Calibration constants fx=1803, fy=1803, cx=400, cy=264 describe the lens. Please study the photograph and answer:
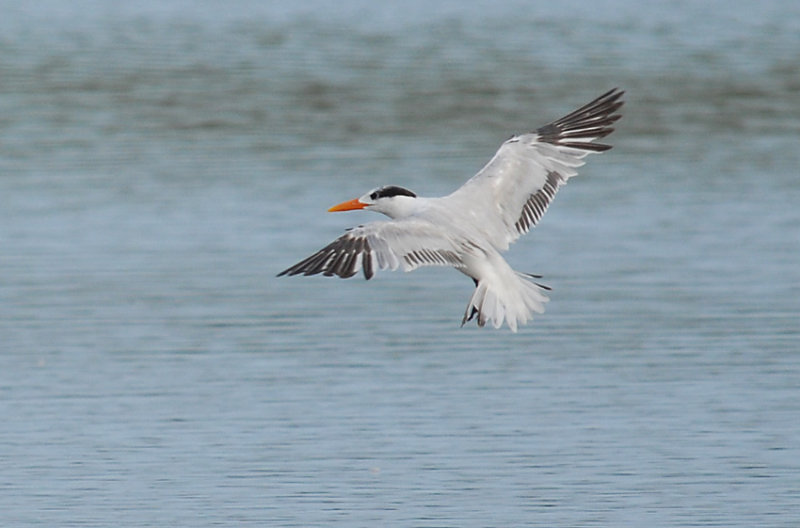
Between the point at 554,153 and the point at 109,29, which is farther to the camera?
the point at 109,29

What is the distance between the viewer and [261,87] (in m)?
20.5

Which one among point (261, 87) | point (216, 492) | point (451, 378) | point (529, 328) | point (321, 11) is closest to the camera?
point (216, 492)

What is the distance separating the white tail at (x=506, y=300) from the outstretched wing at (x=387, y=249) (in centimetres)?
19

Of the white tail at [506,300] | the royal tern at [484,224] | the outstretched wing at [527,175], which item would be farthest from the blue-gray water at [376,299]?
the outstretched wing at [527,175]

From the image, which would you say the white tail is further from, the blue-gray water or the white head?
the blue-gray water

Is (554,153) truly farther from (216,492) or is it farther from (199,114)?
(199,114)

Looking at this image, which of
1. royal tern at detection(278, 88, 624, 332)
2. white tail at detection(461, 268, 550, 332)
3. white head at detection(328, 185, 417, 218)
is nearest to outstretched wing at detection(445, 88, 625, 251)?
royal tern at detection(278, 88, 624, 332)

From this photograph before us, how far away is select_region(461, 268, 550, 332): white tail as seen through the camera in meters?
8.62

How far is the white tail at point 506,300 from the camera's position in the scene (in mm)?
8625

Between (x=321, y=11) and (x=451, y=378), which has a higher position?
(x=321, y=11)

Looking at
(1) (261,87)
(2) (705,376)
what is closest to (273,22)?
(1) (261,87)

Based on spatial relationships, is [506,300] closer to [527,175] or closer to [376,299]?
[527,175]

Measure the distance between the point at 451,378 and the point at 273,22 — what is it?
14350mm

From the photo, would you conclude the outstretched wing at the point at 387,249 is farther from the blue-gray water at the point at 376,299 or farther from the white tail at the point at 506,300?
the blue-gray water at the point at 376,299
